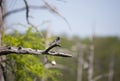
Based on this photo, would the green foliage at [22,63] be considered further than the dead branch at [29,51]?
Yes

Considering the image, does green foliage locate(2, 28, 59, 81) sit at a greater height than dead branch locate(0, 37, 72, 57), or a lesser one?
lesser

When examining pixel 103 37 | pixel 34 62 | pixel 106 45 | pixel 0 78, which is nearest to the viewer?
pixel 0 78

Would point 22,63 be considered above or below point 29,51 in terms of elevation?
below

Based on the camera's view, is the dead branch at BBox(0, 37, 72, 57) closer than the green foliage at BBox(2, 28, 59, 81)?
Yes

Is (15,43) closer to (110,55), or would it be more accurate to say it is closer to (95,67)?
(95,67)

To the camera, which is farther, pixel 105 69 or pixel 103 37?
pixel 103 37

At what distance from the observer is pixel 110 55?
2202 inches

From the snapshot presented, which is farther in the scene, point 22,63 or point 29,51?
point 22,63

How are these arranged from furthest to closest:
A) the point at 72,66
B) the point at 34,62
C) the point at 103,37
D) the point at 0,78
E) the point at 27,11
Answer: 1. the point at 103,37
2. the point at 72,66
3. the point at 34,62
4. the point at 0,78
5. the point at 27,11

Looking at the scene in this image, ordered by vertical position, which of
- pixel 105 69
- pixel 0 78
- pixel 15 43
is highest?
→ pixel 15 43

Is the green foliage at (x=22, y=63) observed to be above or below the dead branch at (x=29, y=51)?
below

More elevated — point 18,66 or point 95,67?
point 18,66

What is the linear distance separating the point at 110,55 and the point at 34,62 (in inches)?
1816

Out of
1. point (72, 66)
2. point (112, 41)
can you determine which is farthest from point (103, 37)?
point (72, 66)
